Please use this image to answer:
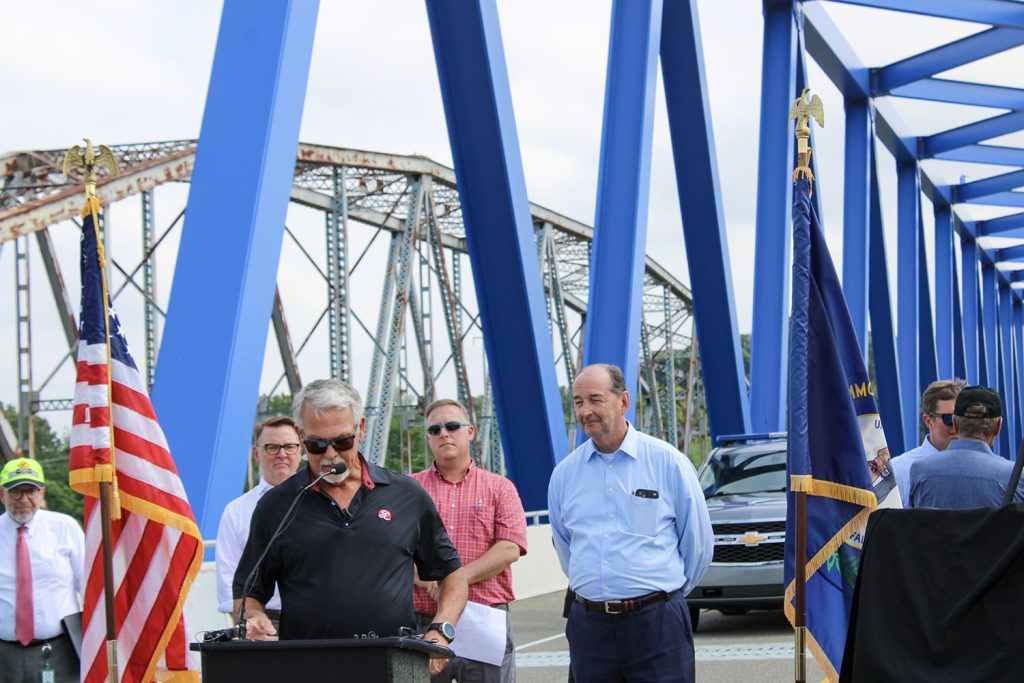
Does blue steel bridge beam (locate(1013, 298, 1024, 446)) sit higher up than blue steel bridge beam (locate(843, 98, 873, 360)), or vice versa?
blue steel bridge beam (locate(1013, 298, 1024, 446))

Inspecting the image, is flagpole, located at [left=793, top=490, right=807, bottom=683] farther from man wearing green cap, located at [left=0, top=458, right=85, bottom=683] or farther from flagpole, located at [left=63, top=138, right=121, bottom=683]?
man wearing green cap, located at [left=0, top=458, right=85, bottom=683]

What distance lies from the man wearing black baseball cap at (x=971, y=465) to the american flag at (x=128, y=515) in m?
3.02

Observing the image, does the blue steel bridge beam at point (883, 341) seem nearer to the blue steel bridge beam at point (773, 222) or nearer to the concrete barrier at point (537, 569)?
the blue steel bridge beam at point (773, 222)

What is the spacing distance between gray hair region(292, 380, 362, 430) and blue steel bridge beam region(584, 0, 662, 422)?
37.8ft

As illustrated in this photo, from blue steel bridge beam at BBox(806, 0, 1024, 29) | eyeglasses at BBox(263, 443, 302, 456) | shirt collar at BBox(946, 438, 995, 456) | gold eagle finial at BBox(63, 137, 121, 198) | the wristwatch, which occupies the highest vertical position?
blue steel bridge beam at BBox(806, 0, 1024, 29)

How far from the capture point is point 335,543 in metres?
3.95

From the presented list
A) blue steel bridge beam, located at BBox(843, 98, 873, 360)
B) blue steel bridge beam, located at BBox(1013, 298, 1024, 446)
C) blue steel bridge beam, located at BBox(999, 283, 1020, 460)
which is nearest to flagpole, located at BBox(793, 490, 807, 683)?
blue steel bridge beam, located at BBox(843, 98, 873, 360)

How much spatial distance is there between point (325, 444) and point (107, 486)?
5.46 ft

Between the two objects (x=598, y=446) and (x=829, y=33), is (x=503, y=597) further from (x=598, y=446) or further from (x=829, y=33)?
(x=829, y=33)

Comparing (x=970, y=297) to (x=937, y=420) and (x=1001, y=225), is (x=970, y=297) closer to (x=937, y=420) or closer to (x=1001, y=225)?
(x=1001, y=225)

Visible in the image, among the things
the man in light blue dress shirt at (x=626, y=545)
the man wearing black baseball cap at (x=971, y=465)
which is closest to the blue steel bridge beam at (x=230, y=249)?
the man in light blue dress shirt at (x=626, y=545)

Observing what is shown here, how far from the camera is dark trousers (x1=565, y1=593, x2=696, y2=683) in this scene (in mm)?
5000

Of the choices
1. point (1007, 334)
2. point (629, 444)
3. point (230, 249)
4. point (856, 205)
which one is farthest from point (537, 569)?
point (1007, 334)

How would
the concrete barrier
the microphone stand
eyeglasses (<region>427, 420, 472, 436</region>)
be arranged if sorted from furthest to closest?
the concrete barrier
eyeglasses (<region>427, 420, 472, 436</region>)
the microphone stand
